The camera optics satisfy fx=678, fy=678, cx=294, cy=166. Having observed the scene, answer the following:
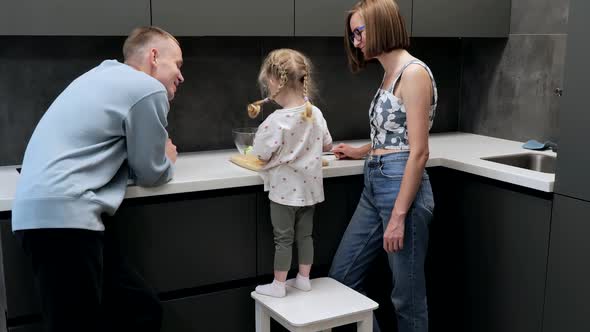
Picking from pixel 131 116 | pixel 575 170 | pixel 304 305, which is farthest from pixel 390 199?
pixel 131 116

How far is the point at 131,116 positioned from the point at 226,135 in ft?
3.09

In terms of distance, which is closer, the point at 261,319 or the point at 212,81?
the point at 261,319

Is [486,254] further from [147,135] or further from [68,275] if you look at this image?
[68,275]

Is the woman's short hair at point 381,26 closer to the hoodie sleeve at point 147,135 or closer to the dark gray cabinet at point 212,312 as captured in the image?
the hoodie sleeve at point 147,135

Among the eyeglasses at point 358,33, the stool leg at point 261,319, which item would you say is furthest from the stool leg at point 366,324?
the eyeglasses at point 358,33

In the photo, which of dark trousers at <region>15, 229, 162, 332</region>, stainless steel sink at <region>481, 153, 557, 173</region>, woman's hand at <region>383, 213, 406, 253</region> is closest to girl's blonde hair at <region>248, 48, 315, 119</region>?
woman's hand at <region>383, 213, 406, 253</region>

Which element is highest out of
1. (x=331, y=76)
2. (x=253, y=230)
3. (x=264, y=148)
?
(x=331, y=76)

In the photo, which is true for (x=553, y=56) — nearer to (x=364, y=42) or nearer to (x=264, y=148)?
(x=364, y=42)

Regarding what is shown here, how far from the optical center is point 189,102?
2693mm

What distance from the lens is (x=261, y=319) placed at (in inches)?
86.1

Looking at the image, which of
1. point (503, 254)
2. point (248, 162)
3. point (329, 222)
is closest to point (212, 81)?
point (248, 162)

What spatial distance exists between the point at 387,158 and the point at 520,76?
1.16 meters

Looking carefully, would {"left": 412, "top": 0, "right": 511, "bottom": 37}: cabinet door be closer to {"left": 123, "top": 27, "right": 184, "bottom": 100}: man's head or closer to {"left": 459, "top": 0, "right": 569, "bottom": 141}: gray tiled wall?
{"left": 459, "top": 0, "right": 569, "bottom": 141}: gray tiled wall

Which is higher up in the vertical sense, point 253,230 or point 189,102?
point 189,102
